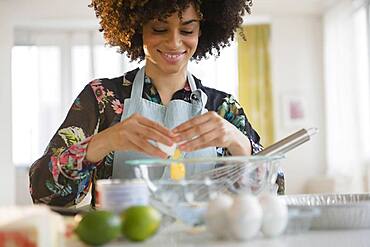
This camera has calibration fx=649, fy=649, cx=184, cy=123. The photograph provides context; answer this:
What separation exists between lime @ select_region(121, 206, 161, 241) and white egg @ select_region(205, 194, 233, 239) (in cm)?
7

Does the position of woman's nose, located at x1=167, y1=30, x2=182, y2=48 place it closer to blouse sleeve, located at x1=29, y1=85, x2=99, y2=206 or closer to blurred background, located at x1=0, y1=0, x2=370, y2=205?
blouse sleeve, located at x1=29, y1=85, x2=99, y2=206

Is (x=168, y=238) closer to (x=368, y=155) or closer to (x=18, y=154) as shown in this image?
(x=368, y=155)

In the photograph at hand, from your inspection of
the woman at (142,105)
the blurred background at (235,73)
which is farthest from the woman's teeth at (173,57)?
the blurred background at (235,73)

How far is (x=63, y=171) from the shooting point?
4.42 ft

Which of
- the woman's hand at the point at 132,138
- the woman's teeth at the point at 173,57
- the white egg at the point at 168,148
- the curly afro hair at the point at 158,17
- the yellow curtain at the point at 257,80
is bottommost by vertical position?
the white egg at the point at 168,148

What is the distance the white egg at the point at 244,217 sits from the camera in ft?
2.66

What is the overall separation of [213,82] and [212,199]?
18.2ft

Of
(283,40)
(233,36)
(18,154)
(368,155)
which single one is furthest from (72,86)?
(233,36)

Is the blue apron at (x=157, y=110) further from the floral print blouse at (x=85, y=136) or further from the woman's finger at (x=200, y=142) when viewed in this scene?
the woman's finger at (x=200, y=142)

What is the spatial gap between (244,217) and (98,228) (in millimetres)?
182

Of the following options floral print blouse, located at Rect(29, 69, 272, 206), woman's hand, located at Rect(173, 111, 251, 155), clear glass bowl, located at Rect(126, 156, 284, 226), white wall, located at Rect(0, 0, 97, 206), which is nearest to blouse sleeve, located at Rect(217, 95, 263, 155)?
floral print blouse, located at Rect(29, 69, 272, 206)

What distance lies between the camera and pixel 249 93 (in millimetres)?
6301

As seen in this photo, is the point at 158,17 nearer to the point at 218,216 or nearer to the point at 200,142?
the point at 200,142

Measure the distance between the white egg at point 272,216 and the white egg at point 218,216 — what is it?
0.05m
